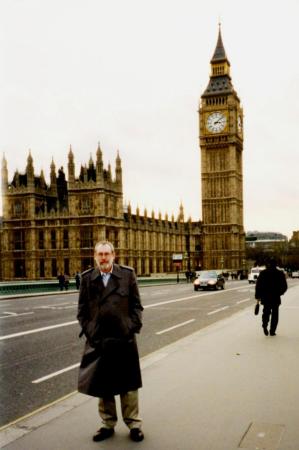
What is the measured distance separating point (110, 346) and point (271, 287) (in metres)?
7.26

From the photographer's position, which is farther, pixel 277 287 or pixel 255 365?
pixel 277 287

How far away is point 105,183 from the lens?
7244 centimetres

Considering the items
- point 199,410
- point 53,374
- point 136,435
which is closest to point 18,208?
point 53,374

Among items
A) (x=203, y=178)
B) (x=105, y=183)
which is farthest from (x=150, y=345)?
(x=203, y=178)

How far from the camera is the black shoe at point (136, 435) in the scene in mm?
4770

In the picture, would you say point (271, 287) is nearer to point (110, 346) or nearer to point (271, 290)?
point (271, 290)

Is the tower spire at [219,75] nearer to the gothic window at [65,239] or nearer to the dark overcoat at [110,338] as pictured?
the gothic window at [65,239]

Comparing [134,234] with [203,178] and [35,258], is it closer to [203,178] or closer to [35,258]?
[35,258]

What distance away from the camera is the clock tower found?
10231 centimetres

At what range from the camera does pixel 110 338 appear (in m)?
5.02

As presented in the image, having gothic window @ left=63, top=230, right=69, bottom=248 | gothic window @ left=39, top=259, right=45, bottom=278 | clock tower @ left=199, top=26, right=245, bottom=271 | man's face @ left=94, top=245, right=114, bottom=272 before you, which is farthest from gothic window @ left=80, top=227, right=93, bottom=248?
man's face @ left=94, top=245, right=114, bottom=272

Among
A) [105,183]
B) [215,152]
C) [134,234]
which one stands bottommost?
[134,234]

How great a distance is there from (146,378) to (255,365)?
1.80m

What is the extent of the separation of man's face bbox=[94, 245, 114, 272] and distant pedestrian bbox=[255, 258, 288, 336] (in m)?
6.93
